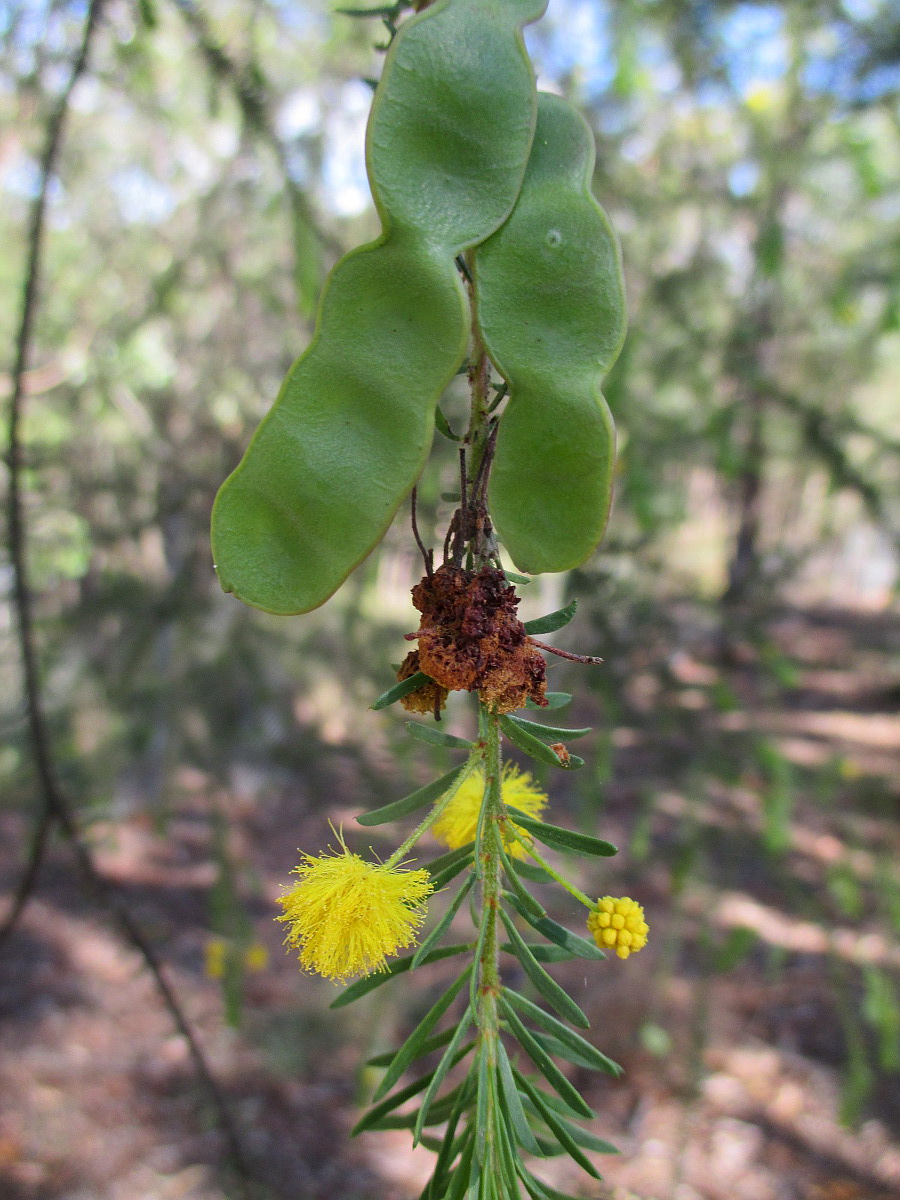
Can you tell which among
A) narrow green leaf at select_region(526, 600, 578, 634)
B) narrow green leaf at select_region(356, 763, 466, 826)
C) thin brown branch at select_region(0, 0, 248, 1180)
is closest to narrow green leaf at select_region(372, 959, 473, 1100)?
narrow green leaf at select_region(356, 763, 466, 826)

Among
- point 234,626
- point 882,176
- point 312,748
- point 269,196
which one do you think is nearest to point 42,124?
point 269,196

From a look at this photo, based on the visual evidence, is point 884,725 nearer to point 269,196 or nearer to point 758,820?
point 758,820

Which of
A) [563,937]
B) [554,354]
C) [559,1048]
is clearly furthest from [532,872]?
[554,354]

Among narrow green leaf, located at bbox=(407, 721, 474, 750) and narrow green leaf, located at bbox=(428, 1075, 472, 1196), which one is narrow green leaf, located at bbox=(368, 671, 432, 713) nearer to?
narrow green leaf, located at bbox=(407, 721, 474, 750)

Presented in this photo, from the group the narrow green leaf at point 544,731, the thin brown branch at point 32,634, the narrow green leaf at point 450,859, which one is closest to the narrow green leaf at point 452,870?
the narrow green leaf at point 450,859

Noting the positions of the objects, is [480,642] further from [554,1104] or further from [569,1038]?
[554,1104]

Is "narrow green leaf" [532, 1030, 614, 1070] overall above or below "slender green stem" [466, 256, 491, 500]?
below
